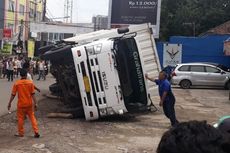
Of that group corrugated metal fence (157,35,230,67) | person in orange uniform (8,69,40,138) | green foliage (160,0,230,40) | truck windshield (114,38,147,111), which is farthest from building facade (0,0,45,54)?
person in orange uniform (8,69,40,138)

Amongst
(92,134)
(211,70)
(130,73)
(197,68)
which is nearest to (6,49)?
(197,68)

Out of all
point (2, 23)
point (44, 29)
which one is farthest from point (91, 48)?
point (2, 23)

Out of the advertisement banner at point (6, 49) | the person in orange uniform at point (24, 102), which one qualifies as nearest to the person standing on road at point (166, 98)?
the person in orange uniform at point (24, 102)

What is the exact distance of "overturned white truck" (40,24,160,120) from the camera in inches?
531

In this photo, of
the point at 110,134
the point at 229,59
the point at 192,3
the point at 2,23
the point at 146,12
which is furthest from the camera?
the point at 2,23

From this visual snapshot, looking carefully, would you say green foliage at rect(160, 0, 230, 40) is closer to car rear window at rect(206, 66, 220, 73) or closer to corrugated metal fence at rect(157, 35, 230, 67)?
corrugated metal fence at rect(157, 35, 230, 67)

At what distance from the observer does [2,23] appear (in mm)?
65750

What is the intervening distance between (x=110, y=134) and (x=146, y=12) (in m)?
23.7

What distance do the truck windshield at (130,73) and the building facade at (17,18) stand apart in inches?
1589

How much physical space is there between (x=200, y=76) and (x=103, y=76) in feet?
57.3

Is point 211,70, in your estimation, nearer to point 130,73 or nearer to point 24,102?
point 130,73

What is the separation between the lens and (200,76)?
99.0 feet

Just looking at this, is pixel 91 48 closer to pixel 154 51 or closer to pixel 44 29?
pixel 154 51

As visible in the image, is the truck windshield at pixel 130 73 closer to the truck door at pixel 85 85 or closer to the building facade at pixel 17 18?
the truck door at pixel 85 85
